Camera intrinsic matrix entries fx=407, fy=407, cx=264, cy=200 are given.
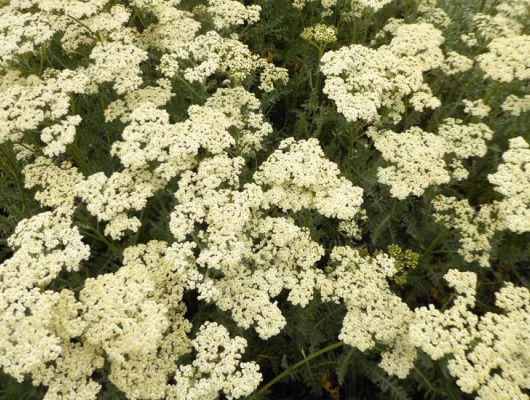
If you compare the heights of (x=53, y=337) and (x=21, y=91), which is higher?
(x=21, y=91)

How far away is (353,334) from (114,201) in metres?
2.74

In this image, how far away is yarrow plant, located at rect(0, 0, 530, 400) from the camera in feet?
12.0

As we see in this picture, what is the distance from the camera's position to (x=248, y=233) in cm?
455

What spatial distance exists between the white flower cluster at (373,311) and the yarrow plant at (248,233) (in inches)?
0.8

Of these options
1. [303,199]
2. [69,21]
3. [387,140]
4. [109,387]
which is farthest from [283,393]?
[69,21]

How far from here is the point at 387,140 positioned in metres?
4.88

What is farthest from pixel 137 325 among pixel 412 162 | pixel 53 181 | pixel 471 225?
pixel 471 225

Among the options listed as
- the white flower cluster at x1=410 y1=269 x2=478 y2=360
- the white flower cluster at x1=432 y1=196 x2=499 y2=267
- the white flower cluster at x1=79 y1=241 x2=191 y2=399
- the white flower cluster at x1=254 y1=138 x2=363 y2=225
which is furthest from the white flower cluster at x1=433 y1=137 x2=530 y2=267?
the white flower cluster at x1=79 y1=241 x2=191 y2=399

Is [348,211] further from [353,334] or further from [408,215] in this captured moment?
[408,215]

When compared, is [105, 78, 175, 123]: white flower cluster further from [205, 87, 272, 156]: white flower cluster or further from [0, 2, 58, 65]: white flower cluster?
[0, 2, 58, 65]: white flower cluster

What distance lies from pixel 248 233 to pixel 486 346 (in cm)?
251

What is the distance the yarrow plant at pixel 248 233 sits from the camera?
3.64 m

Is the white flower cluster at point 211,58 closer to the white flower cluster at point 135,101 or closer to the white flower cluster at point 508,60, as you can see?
the white flower cluster at point 135,101

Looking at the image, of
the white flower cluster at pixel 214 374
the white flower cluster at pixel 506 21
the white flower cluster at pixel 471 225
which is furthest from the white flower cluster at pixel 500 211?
the white flower cluster at pixel 214 374
